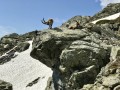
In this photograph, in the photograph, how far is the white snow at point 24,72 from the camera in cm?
4466

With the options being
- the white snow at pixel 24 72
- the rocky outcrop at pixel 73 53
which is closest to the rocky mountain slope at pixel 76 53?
the rocky outcrop at pixel 73 53

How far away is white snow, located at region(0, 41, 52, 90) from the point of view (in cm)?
4466

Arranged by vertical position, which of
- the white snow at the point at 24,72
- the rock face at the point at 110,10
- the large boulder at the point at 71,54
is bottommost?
the white snow at the point at 24,72

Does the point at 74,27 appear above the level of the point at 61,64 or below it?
above

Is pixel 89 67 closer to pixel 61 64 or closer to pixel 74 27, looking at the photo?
pixel 61 64

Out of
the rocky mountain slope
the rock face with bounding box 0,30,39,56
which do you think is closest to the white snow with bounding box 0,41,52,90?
the rock face with bounding box 0,30,39,56

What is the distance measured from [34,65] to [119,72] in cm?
3205

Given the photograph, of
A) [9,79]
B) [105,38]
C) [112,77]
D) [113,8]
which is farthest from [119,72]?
[113,8]

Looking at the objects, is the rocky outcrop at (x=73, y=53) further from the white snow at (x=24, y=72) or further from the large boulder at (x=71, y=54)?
the white snow at (x=24, y=72)

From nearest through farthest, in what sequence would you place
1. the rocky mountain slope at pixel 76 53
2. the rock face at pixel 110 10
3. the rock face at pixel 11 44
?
the rocky mountain slope at pixel 76 53
the rock face at pixel 11 44
the rock face at pixel 110 10

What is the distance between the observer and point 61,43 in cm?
2722

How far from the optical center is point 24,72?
5000cm

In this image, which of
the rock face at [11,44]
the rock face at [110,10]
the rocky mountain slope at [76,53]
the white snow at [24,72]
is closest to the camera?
the rocky mountain slope at [76,53]

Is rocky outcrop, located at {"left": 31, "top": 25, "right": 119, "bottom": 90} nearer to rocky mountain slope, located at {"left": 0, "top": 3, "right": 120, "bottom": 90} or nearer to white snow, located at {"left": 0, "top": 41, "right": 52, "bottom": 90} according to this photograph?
rocky mountain slope, located at {"left": 0, "top": 3, "right": 120, "bottom": 90}
